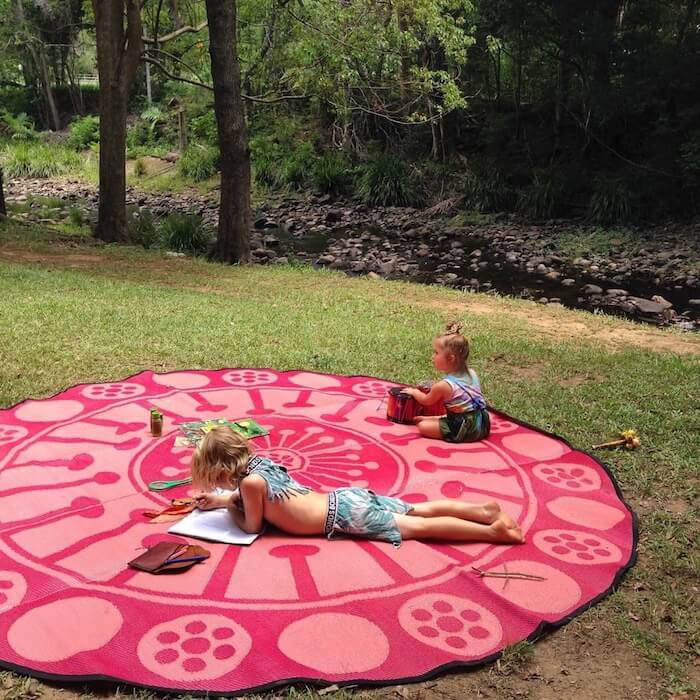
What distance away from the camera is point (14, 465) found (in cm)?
389

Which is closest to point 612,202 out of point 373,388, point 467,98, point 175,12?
point 467,98

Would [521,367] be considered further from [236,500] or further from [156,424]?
[236,500]

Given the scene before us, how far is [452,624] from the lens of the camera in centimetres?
270

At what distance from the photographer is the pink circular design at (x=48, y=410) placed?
4551 millimetres

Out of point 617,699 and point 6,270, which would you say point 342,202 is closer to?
point 6,270

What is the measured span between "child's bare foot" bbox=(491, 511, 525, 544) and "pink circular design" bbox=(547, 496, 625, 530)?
383mm

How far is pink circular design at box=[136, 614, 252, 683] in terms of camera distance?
2414 mm

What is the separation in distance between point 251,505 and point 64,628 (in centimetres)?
89

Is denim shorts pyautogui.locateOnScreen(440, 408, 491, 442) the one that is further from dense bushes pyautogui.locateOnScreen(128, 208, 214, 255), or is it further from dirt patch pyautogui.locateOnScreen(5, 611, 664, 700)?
dense bushes pyautogui.locateOnScreen(128, 208, 214, 255)

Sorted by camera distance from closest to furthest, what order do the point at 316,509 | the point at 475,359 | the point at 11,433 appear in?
1. the point at 316,509
2. the point at 11,433
3. the point at 475,359

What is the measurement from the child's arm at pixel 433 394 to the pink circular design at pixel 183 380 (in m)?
1.63

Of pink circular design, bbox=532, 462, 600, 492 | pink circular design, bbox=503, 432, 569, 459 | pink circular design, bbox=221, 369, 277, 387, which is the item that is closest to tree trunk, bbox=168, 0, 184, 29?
pink circular design, bbox=221, 369, 277, 387

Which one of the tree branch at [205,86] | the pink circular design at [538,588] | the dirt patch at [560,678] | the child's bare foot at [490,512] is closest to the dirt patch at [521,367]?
the child's bare foot at [490,512]

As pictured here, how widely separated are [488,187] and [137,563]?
17.8 metres
